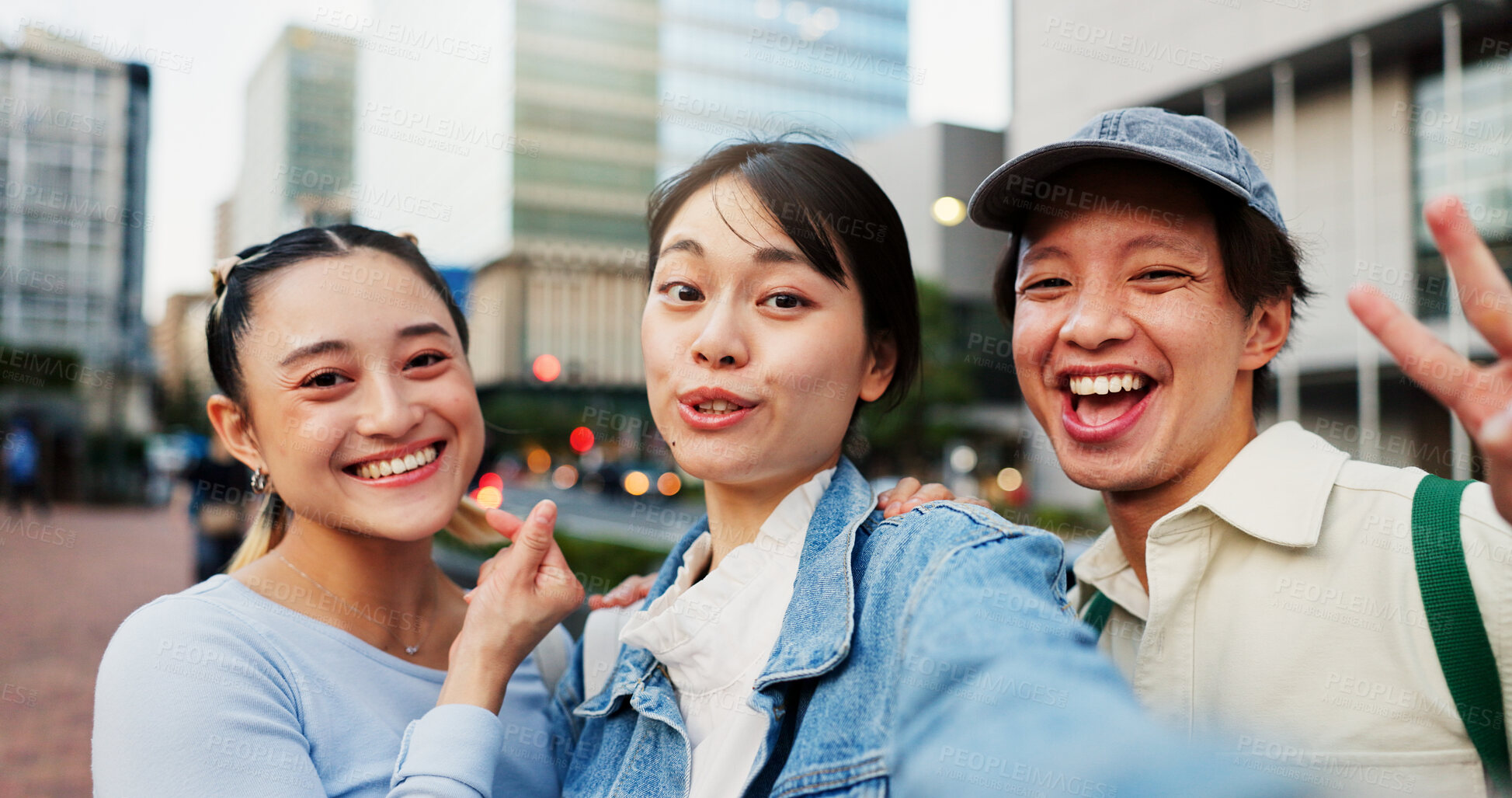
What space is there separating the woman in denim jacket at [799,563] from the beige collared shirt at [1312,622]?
0.55 meters

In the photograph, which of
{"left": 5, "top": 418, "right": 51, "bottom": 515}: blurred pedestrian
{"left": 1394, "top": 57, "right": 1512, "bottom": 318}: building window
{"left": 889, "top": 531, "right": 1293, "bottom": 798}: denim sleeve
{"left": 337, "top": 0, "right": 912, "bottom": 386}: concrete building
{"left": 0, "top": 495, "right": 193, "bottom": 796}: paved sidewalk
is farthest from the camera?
{"left": 337, "top": 0, "right": 912, "bottom": 386}: concrete building

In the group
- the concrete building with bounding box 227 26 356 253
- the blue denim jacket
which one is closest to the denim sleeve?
the blue denim jacket

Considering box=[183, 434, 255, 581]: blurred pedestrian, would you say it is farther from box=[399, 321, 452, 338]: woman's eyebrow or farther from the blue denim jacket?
the blue denim jacket

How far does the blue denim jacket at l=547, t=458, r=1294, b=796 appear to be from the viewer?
0.97 m

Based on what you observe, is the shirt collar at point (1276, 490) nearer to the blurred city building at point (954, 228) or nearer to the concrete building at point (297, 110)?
the blurred city building at point (954, 228)

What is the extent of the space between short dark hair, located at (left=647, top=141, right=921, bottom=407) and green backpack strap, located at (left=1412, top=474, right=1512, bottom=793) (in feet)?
3.21

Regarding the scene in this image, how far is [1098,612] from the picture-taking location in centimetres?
206

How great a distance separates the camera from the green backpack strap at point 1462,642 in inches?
56.8

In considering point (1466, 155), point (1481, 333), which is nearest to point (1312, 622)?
point (1481, 333)

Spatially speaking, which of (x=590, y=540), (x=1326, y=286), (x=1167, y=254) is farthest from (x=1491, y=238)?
(x=1167, y=254)

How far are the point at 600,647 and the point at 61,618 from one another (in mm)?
11814

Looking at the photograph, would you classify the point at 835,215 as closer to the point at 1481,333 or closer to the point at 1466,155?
the point at 1481,333

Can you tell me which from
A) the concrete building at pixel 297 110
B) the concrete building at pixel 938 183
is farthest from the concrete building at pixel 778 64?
the concrete building at pixel 938 183

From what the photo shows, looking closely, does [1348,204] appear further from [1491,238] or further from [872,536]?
[872,536]
